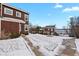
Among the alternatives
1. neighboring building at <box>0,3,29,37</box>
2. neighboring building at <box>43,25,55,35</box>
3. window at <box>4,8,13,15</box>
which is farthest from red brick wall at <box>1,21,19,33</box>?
neighboring building at <box>43,25,55,35</box>

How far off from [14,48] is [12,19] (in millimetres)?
448

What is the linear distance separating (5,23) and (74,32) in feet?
3.50

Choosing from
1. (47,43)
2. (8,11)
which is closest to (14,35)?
(8,11)

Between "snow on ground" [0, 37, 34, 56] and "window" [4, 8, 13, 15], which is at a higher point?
"window" [4, 8, 13, 15]

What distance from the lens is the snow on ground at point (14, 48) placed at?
351cm

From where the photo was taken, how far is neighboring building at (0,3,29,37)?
3.51m

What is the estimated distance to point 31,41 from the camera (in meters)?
3.62

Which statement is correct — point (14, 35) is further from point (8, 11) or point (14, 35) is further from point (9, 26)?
point (8, 11)

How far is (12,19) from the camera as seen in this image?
140 inches

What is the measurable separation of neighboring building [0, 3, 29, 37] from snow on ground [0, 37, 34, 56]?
0.55ft

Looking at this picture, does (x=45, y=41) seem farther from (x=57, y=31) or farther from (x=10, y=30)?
(x=10, y=30)

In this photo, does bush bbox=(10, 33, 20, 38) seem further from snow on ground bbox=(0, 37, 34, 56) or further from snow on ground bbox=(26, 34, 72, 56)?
snow on ground bbox=(26, 34, 72, 56)

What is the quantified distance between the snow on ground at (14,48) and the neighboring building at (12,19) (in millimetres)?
168

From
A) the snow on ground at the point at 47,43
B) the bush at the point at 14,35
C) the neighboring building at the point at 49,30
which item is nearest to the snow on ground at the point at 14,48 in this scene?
the bush at the point at 14,35
